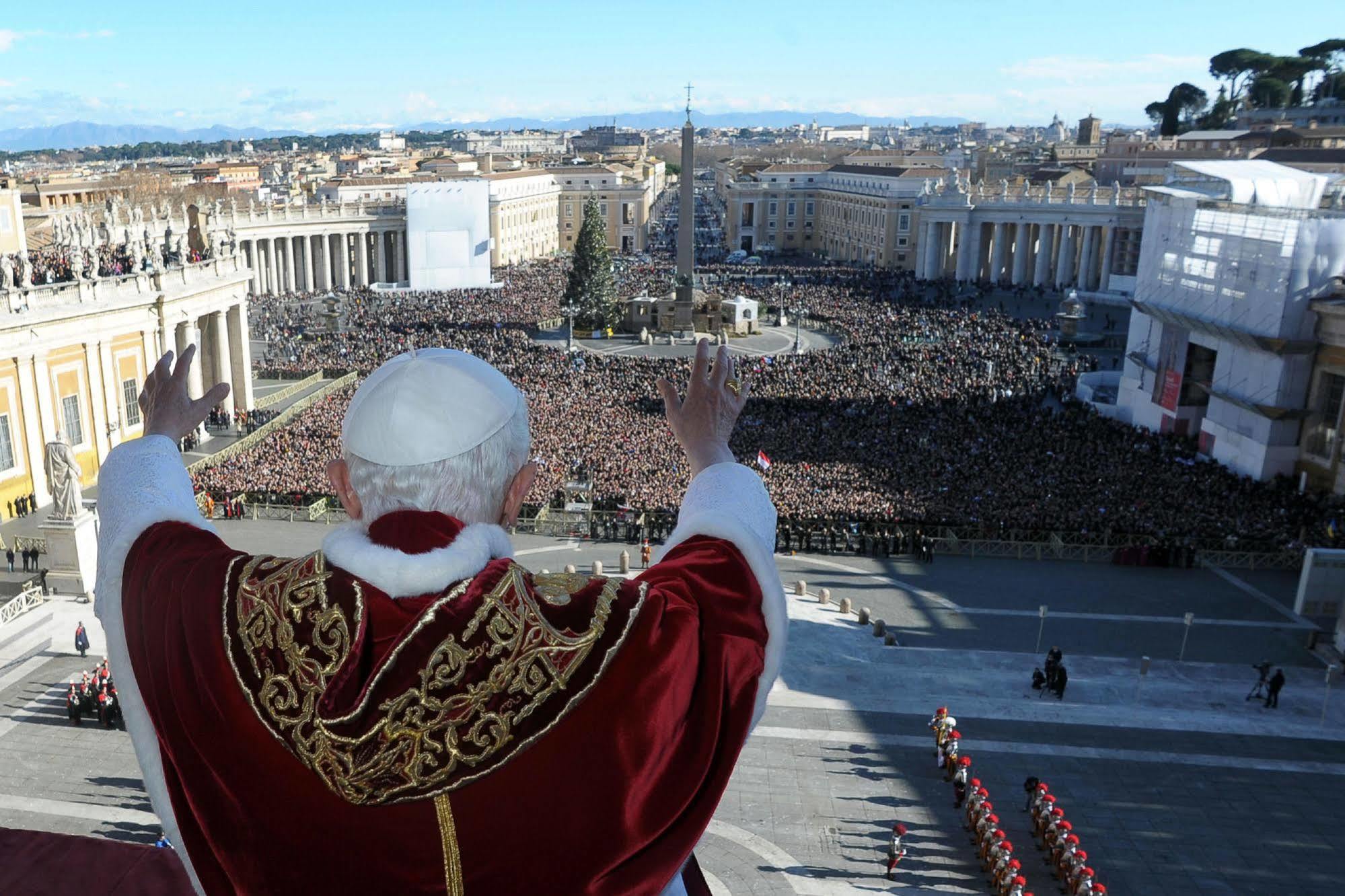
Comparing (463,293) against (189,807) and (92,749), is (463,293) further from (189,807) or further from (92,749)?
(189,807)

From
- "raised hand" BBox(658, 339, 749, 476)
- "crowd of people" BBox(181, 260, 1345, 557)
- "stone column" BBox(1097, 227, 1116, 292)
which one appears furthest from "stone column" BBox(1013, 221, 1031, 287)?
"raised hand" BBox(658, 339, 749, 476)

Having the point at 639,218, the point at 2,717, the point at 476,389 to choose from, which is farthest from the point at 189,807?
the point at 639,218

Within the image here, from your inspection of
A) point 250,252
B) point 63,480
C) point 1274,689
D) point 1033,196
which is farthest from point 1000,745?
point 1033,196

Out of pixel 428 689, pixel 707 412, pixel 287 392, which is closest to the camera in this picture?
pixel 428 689

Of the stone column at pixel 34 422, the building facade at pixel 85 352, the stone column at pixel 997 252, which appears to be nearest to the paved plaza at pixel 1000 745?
the stone column at pixel 34 422

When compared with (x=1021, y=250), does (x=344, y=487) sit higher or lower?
higher

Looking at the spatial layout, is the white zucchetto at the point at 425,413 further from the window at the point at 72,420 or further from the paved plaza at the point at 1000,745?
the window at the point at 72,420

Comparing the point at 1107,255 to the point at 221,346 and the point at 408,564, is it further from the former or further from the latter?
the point at 408,564
